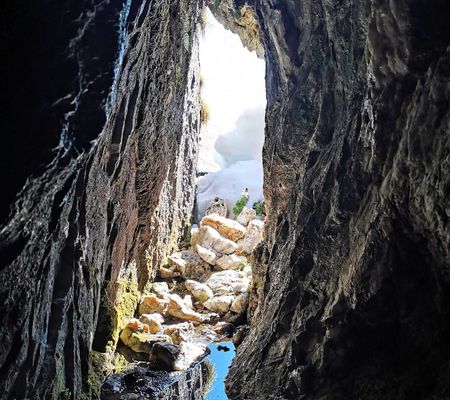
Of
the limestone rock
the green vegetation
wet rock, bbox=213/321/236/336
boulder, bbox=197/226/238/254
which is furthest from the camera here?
the green vegetation

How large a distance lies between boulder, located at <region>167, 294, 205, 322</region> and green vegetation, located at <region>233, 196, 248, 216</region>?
1122 centimetres

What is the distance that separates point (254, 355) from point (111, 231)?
4799 millimetres

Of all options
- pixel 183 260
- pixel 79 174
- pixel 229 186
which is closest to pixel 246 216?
pixel 229 186

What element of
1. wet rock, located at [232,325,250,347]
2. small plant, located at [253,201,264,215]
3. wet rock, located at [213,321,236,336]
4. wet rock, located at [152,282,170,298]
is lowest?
wet rock, located at [232,325,250,347]

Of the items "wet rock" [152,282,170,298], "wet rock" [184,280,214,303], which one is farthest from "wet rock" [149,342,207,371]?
"wet rock" [184,280,214,303]

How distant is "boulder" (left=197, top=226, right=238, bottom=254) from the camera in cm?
2056

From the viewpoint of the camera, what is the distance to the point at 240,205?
87.9 ft

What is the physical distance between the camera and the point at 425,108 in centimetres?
429

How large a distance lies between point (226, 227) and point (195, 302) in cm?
574

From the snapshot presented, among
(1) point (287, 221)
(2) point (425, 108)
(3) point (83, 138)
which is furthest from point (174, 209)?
(2) point (425, 108)

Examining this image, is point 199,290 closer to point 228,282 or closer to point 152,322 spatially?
point 228,282

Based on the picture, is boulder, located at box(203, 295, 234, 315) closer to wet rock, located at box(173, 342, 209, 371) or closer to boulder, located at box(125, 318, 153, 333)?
wet rock, located at box(173, 342, 209, 371)

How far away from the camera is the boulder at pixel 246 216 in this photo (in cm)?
2483

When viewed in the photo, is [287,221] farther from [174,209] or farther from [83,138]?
[174,209]
